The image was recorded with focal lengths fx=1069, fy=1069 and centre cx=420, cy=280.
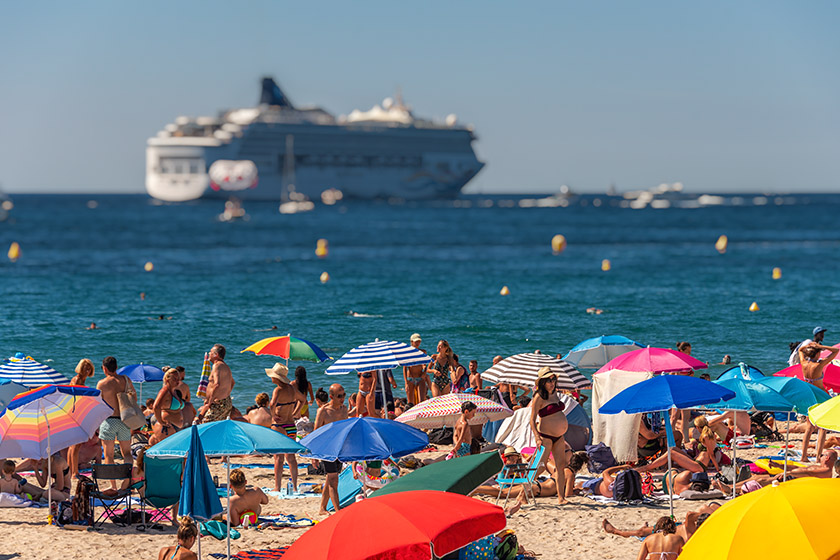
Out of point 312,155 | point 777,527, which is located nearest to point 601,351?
point 777,527

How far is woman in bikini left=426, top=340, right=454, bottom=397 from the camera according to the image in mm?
14438

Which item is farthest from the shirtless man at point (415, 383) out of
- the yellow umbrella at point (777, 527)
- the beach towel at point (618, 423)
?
the yellow umbrella at point (777, 527)

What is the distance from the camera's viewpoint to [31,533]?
9.88m

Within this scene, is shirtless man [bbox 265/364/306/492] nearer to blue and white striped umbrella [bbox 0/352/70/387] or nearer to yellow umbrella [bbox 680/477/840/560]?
blue and white striped umbrella [bbox 0/352/70/387]

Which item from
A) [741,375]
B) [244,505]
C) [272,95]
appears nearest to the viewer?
[244,505]

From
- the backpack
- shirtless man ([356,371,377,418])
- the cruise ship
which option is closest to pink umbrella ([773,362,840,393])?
the backpack

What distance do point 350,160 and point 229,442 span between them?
130102 mm

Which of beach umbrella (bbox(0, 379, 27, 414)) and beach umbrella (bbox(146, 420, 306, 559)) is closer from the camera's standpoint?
beach umbrella (bbox(146, 420, 306, 559))

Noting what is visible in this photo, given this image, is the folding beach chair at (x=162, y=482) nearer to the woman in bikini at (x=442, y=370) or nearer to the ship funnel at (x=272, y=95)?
the woman in bikini at (x=442, y=370)

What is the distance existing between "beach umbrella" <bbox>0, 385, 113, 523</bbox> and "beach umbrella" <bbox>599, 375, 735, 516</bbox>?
485 centimetres

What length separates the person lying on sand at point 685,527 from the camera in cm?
837

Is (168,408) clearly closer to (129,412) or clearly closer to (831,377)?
(129,412)

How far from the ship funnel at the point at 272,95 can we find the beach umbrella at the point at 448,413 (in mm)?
146041

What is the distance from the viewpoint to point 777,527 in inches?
217
